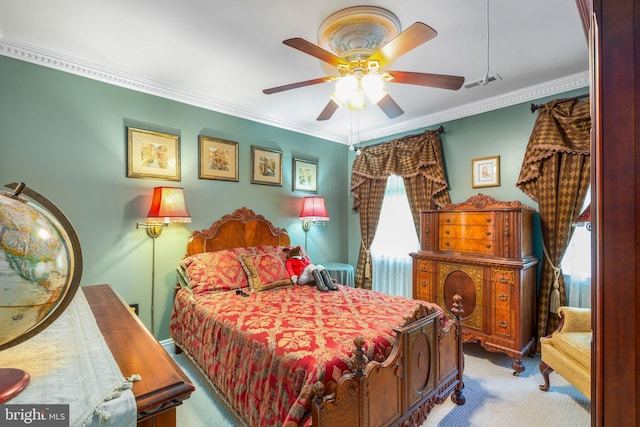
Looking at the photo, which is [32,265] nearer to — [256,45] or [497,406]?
[256,45]

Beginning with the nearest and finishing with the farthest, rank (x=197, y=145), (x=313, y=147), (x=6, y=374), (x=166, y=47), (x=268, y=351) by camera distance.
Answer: (x=6, y=374), (x=268, y=351), (x=166, y=47), (x=197, y=145), (x=313, y=147)

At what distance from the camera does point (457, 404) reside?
7.27ft

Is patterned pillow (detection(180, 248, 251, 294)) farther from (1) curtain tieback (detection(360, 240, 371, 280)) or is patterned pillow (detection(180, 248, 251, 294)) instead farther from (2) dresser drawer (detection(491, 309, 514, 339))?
(2) dresser drawer (detection(491, 309, 514, 339))

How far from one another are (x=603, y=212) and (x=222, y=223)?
3353 mm

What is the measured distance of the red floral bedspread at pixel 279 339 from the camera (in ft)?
4.93

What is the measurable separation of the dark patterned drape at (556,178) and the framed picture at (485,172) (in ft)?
1.11

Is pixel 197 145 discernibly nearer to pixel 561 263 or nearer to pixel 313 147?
pixel 313 147

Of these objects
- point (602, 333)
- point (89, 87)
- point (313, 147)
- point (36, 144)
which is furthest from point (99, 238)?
point (602, 333)

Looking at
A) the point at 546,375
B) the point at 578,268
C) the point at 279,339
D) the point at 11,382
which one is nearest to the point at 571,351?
the point at 546,375

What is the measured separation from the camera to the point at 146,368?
35.3 inches

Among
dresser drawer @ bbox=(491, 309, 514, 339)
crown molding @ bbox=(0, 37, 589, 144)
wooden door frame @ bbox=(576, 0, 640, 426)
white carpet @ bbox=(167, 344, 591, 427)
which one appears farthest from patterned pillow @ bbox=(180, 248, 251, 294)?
wooden door frame @ bbox=(576, 0, 640, 426)

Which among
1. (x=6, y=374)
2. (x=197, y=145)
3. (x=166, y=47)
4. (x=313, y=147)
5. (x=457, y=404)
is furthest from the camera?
(x=313, y=147)

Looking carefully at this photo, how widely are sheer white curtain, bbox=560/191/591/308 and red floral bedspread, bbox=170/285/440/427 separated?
5.79ft

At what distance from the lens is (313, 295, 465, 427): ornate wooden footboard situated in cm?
136
